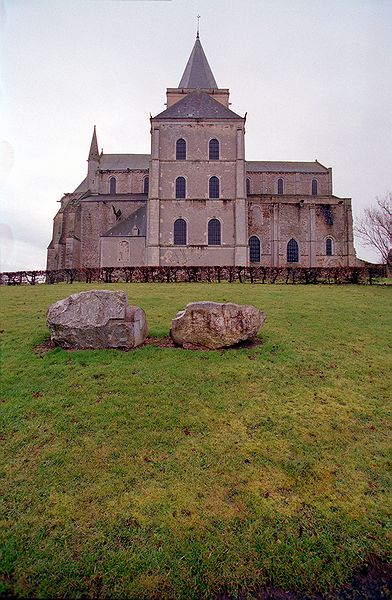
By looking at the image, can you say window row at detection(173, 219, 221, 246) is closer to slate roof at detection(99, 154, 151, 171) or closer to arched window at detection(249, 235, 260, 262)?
arched window at detection(249, 235, 260, 262)

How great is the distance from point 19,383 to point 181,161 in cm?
3534

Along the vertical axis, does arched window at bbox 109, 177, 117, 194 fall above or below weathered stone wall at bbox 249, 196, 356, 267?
above

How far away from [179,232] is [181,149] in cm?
925

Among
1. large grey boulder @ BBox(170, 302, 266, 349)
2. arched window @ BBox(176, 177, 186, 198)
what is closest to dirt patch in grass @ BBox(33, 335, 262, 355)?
large grey boulder @ BBox(170, 302, 266, 349)

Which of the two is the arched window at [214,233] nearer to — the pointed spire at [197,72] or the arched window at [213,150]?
the arched window at [213,150]

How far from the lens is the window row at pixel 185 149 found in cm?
3891

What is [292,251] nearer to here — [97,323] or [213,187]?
[213,187]

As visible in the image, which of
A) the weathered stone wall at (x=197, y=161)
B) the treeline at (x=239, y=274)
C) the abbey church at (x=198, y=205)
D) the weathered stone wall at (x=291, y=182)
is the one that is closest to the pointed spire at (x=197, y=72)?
the abbey church at (x=198, y=205)

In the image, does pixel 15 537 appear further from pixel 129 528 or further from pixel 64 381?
pixel 64 381

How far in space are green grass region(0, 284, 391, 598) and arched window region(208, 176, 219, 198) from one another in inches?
1255

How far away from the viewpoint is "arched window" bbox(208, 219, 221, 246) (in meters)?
37.5

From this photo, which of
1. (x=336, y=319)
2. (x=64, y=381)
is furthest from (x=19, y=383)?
(x=336, y=319)

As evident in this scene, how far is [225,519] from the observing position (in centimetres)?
424

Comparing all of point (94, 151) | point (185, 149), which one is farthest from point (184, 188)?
point (94, 151)
